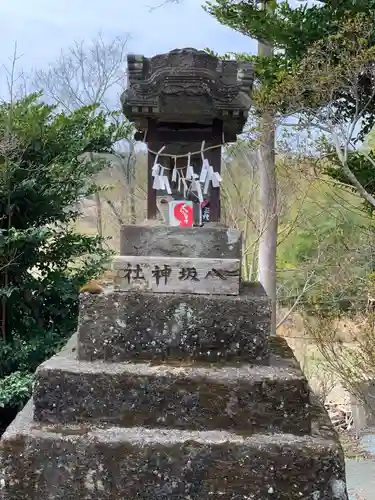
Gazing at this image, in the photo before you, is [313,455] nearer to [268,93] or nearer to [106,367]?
[106,367]

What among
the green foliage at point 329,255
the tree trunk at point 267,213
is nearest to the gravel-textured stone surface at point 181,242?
the green foliage at point 329,255

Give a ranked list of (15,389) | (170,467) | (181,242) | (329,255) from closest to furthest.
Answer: (170,467) → (181,242) → (15,389) → (329,255)

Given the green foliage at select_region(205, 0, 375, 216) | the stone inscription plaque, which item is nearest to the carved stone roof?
the stone inscription plaque

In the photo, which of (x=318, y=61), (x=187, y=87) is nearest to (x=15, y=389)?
(x=187, y=87)

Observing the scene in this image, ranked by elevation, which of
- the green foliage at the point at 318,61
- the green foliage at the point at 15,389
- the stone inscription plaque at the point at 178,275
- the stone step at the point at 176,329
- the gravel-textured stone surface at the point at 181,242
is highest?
the green foliage at the point at 318,61

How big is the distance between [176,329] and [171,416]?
1.46ft

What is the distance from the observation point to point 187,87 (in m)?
2.93

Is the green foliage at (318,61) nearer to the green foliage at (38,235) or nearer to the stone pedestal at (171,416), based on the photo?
the green foliage at (38,235)

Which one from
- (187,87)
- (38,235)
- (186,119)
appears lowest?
(38,235)

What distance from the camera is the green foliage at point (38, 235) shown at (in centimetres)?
610

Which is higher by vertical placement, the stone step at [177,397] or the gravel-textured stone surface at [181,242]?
the gravel-textured stone surface at [181,242]

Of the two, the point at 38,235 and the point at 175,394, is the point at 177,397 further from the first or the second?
the point at 38,235

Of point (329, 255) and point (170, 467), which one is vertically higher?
point (329, 255)

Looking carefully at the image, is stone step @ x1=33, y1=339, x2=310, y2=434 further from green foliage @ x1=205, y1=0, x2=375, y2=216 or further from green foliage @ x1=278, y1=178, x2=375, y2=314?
green foliage @ x1=278, y1=178, x2=375, y2=314
